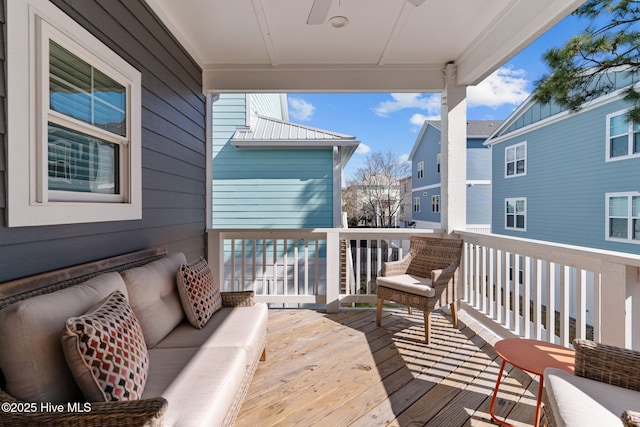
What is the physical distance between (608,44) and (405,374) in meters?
2.97

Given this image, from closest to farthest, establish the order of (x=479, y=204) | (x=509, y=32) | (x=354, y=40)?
(x=509, y=32), (x=354, y=40), (x=479, y=204)

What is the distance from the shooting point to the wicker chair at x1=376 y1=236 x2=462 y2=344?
2.82 meters

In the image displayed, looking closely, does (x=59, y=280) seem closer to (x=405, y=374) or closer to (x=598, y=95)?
(x=405, y=374)

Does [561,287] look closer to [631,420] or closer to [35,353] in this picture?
[631,420]

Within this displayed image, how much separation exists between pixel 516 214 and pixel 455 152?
22.3ft

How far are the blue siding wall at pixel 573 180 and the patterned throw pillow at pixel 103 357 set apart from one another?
6.79 meters

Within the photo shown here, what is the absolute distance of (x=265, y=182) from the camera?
209 inches

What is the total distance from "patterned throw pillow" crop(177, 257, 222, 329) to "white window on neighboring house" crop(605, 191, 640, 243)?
6161mm

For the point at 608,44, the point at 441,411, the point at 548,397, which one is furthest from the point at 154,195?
the point at 608,44

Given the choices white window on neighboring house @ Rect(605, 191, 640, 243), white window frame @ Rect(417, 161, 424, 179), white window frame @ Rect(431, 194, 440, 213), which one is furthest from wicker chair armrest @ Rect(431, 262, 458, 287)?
white window frame @ Rect(417, 161, 424, 179)

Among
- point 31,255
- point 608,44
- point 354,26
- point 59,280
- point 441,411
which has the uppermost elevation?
point 354,26

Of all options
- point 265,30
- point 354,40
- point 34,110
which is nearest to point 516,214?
point 354,40

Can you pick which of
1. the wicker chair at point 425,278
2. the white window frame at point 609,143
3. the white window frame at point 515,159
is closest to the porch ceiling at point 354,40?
the wicker chair at point 425,278

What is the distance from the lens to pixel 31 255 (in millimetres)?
1467
